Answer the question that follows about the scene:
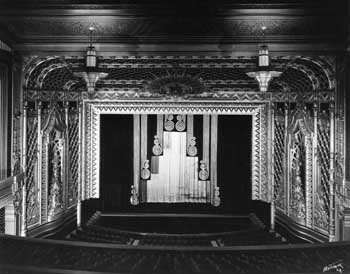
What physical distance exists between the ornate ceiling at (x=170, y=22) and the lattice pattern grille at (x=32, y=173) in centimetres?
198

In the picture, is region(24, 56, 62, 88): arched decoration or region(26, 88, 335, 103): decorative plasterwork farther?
region(26, 88, 335, 103): decorative plasterwork

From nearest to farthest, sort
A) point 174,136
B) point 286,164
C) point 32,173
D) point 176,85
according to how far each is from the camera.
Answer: point 32,173 → point 176,85 → point 286,164 → point 174,136

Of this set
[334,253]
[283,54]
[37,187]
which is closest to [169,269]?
[334,253]

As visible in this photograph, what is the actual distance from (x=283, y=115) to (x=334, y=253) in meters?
7.26

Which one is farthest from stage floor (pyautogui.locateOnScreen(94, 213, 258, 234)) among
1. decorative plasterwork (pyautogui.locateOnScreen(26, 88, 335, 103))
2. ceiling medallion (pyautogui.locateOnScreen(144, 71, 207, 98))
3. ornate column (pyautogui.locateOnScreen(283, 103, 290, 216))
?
ceiling medallion (pyautogui.locateOnScreen(144, 71, 207, 98))

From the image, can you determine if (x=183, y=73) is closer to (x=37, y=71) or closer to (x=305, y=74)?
(x=305, y=74)

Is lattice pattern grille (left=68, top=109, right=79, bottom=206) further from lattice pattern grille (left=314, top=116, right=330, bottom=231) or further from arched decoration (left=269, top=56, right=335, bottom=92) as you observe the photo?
lattice pattern grille (left=314, top=116, right=330, bottom=231)

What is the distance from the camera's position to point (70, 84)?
A: 1264 cm

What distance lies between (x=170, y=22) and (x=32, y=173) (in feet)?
16.2

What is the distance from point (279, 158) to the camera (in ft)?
42.6

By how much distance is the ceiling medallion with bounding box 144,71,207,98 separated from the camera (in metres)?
12.1

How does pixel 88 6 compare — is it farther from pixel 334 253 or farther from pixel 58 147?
pixel 334 253

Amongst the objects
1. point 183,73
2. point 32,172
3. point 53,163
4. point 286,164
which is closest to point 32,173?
point 32,172

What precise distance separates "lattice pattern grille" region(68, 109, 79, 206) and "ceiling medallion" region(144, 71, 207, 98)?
7.34ft
